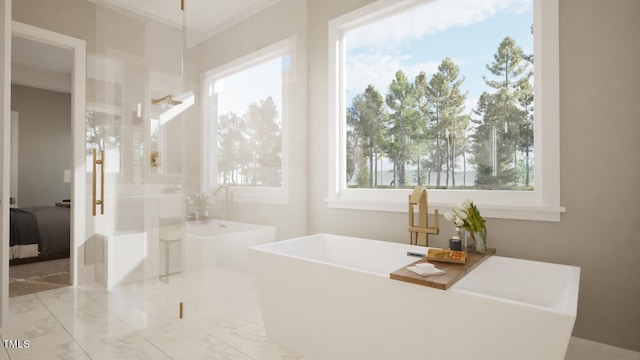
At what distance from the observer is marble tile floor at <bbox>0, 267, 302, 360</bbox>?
1962mm

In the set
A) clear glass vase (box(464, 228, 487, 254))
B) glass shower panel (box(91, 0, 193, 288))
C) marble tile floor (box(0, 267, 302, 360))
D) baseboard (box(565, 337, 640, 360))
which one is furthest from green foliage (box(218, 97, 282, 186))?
baseboard (box(565, 337, 640, 360))

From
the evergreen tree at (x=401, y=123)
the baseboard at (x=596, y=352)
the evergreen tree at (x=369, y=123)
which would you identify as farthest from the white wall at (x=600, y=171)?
the evergreen tree at (x=369, y=123)

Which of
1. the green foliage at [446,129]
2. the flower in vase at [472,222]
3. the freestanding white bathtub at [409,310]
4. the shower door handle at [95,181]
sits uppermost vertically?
the green foliage at [446,129]

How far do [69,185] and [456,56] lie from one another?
308 cm

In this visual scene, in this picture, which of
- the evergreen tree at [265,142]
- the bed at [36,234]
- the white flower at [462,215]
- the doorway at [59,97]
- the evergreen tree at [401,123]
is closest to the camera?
the white flower at [462,215]

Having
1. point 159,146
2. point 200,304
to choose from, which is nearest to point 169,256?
point 200,304

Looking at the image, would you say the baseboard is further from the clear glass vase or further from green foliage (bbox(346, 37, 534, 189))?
green foliage (bbox(346, 37, 534, 189))

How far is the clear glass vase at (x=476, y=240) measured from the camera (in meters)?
2.11

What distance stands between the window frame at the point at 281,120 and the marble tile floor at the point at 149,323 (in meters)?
0.61

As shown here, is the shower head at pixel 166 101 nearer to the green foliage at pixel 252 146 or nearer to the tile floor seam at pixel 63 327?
the green foliage at pixel 252 146

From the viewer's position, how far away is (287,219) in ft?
9.91

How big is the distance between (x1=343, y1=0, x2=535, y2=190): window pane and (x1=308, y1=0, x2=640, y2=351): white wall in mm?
275

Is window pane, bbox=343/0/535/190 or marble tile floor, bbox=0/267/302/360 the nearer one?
marble tile floor, bbox=0/267/302/360

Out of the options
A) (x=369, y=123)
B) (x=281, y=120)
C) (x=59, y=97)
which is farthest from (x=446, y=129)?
(x=59, y=97)
